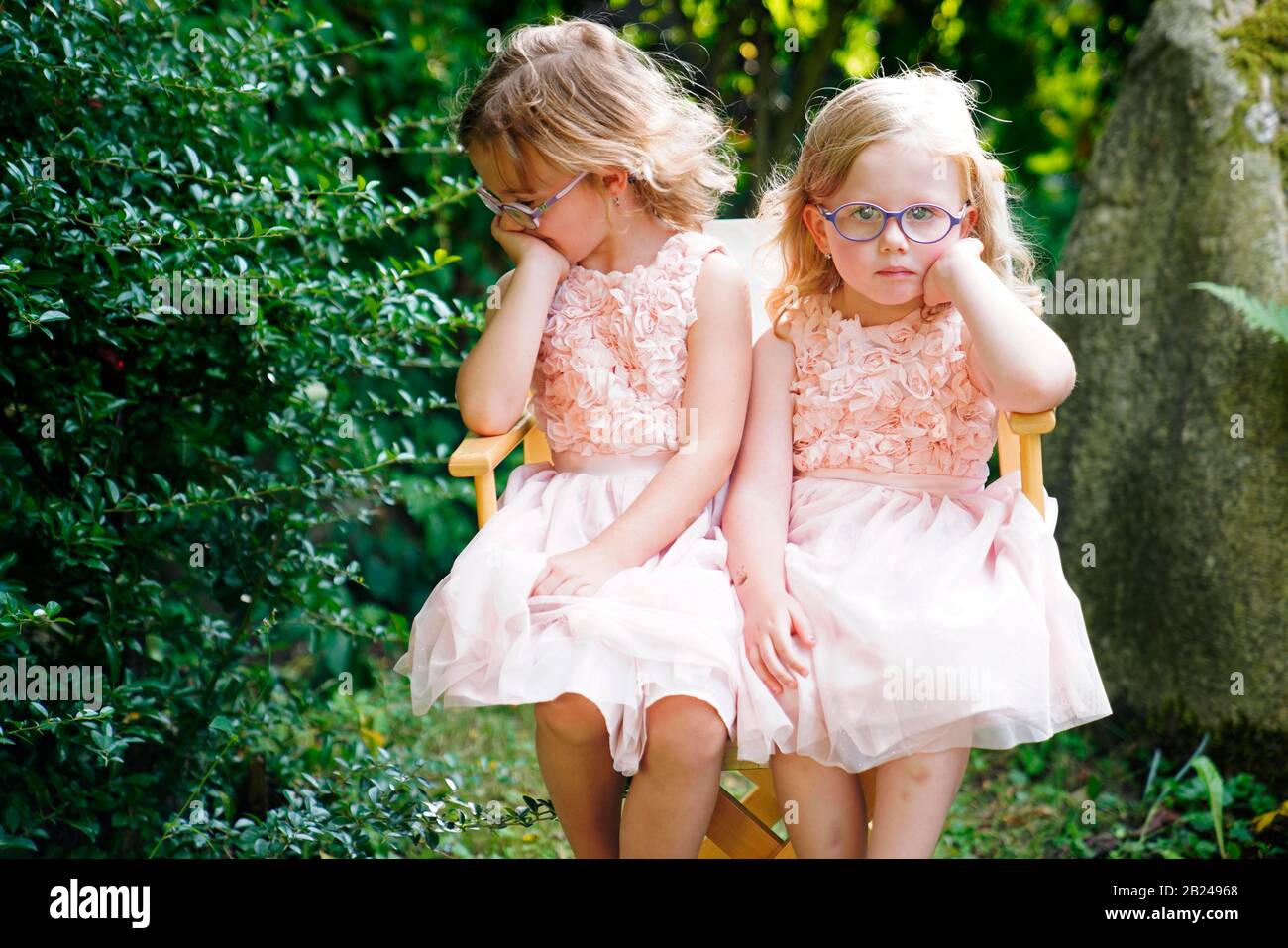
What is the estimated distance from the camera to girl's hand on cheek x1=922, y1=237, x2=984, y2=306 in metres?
2.05

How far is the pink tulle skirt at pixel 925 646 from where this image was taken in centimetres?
186

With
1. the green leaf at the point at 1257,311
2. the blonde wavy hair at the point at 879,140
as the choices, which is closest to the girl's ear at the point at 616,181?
the blonde wavy hair at the point at 879,140

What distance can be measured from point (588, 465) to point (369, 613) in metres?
1.18

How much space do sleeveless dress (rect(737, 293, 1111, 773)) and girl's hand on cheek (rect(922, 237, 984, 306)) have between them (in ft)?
0.34

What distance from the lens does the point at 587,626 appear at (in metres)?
1.92

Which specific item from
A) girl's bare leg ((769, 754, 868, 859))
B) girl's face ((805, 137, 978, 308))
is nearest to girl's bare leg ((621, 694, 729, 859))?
girl's bare leg ((769, 754, 868, 859))

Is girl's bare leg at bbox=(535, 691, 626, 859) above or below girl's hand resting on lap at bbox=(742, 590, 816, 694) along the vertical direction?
below

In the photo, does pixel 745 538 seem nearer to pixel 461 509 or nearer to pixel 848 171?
pixel 848 171

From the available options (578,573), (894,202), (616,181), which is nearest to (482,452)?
(578,573)

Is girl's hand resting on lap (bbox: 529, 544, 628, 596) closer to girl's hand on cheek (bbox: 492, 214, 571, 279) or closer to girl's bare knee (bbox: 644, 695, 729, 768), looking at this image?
girl's bare knee (bbox: 644, 695, 729, 768)

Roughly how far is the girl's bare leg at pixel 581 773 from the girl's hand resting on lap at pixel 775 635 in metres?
0.26

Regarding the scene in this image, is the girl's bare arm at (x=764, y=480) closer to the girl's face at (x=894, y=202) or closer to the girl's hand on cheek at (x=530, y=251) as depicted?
the girl's face at (x=894, y=202)

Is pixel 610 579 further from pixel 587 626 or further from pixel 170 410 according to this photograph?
pixel 170 410
